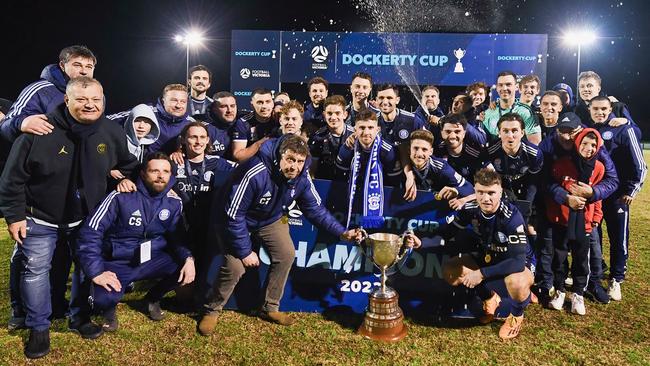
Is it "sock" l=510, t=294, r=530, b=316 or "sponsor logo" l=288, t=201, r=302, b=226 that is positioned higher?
"sponsor logo" l=288, t=201, r=302, b=226

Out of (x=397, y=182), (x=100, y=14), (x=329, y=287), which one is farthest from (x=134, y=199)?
(x=100, y=14)

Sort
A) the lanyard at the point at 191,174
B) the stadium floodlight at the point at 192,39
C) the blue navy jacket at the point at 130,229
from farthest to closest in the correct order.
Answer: the stadium floodlight at the point at 192,39, the lanyard at the point at 191,174, the blue navy jacket at the point at 130,229

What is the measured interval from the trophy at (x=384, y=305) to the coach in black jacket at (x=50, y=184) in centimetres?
214

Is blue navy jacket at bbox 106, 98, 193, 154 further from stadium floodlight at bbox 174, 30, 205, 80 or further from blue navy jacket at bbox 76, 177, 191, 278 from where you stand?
Result: stadium floodlight at bbox 174, 30, 205, 80

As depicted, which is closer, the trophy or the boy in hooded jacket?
the trophy

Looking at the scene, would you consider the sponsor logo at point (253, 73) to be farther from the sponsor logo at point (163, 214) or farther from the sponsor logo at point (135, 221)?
the sponsor logo at point (135, 221)

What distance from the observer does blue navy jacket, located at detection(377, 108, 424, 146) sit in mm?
5371

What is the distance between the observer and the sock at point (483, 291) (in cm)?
407

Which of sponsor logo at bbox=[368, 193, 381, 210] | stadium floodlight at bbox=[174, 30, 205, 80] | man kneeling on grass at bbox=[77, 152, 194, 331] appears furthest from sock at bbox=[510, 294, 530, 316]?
stadium floodlight at bbox=[174, 30, 205, 80]

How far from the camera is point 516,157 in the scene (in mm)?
4535

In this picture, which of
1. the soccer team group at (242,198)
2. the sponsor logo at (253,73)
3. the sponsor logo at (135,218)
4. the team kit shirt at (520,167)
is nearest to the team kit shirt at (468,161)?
the soccer team group at (242,198)

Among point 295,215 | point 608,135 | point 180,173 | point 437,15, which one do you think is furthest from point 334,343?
point 437,15

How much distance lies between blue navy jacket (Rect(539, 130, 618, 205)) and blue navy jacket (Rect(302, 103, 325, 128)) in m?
2.39

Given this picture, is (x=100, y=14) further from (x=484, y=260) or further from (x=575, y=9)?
(x=575, y=9)
